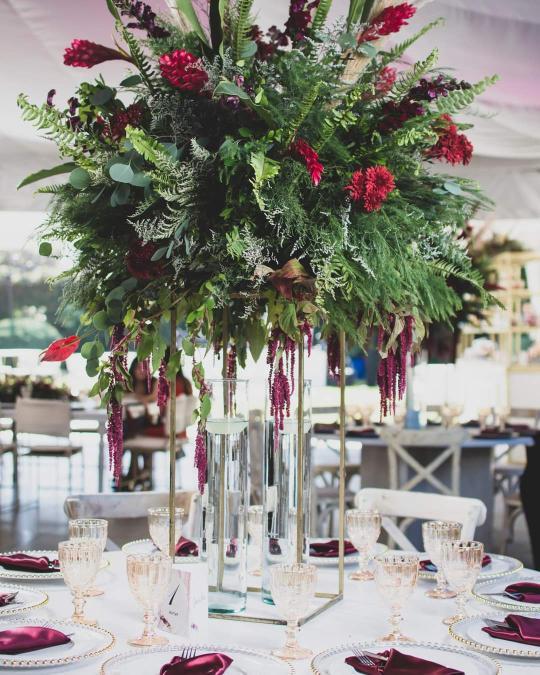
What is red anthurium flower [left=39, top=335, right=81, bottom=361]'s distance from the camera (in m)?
1.61

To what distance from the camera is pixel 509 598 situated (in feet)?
6.55

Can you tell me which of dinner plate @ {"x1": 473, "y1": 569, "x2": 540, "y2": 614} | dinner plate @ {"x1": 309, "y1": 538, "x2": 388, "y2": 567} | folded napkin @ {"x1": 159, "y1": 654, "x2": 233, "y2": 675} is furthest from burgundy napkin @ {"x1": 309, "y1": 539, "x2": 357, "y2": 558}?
folded napkin @ {"x1": 159, "y1": 654, "x2": 233, "y2": 675}

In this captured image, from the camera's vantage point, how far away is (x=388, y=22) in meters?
1.68

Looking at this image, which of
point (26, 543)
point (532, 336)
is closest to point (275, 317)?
point (26, 543)

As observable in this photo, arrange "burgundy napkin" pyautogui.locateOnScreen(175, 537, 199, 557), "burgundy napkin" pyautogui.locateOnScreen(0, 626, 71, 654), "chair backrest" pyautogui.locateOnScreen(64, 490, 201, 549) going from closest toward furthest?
1. "burgundy napkin" pyautogui.locateOnScreen(0, 626, 71, 654)
2. "burgundy napkin" pyautogui.locateOnScreen(175, 537, 199, 557)
3. "chair backrest" pyautogui.locateOnScreen(64, 490, 201, 549)

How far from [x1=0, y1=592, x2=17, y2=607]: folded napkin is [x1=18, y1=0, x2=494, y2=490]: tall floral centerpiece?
0.43 m

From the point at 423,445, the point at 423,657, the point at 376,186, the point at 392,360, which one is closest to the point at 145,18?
the point at 376,186

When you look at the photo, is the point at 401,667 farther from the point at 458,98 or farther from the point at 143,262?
the point at 458,98

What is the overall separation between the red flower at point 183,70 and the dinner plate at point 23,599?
107 cm

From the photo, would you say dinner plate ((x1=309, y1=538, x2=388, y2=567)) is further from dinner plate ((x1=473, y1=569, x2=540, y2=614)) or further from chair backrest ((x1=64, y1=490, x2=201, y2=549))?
chair backrest ((x1=64, y1=490, x2=201, y2=549))

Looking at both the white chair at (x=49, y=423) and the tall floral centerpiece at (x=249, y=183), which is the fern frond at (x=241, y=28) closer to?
the tall floral centerpiece at (x=249, y=183)

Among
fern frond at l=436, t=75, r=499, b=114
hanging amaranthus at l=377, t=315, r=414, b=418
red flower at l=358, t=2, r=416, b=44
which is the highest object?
red flower at l=358, t=2, r=416, b=44

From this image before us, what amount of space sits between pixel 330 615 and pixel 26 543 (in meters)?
4.36

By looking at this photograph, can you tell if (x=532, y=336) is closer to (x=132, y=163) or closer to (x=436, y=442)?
(x=436, y=442)
